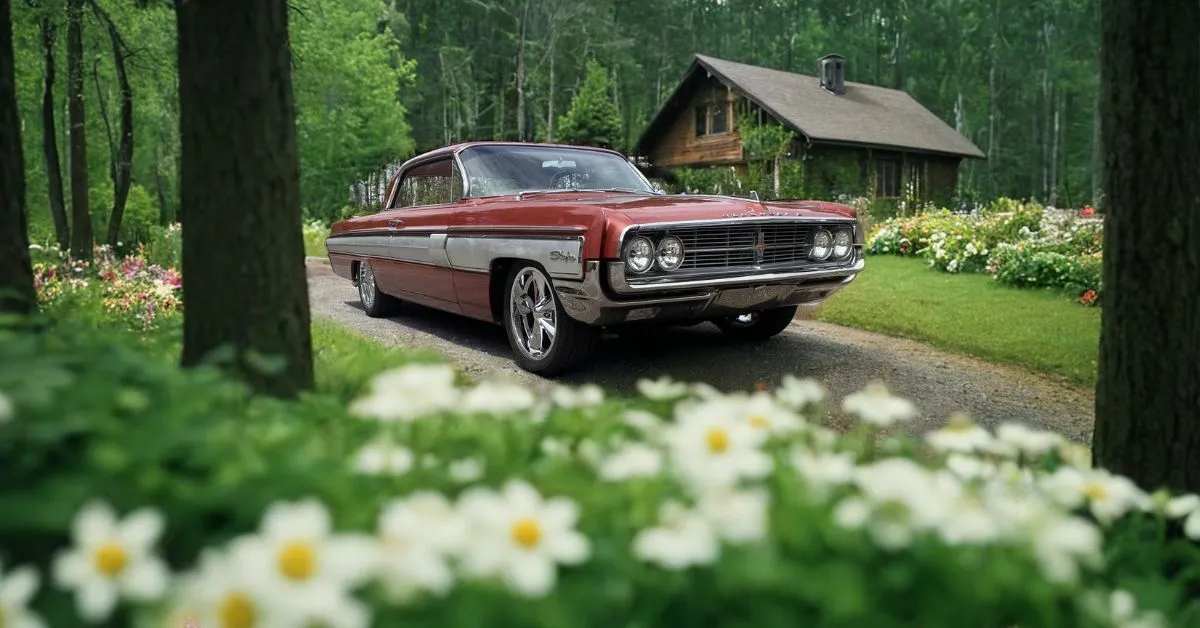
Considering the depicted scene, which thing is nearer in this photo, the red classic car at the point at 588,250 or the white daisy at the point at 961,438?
the white daisy at the point at 961,438

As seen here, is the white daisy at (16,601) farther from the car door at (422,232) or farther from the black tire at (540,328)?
the car door at (422,232)

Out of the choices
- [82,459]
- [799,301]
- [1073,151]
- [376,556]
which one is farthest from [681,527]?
[1073,151]

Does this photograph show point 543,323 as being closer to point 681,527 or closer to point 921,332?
point 921,332

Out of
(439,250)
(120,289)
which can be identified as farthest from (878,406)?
(120,289)

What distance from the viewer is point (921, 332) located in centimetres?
740

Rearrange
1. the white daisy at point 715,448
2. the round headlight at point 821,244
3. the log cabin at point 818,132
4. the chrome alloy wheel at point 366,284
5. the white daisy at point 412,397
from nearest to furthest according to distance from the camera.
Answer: the white daisy at point 715,448 < the white daisy at point 412,397 < the round headlight at point 821,244 < the chrome alloy wheel at point 366,284 < the log cabin at point 818,132

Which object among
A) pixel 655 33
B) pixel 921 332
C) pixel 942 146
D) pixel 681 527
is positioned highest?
pixel 655 33

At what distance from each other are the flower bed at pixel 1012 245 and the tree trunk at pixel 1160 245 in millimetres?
7447

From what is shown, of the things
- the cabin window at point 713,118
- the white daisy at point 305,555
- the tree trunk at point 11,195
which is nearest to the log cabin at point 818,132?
the cabin window at point 713,118

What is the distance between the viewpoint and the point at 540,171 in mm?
6820

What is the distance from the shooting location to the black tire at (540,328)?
215 inches

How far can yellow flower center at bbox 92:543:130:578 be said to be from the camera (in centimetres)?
91

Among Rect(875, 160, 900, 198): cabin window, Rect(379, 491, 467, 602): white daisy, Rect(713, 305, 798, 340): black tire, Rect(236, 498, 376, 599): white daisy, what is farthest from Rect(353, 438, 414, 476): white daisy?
Rect(875, 160, 900, 198): cabin window

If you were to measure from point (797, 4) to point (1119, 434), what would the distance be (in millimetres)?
58172
